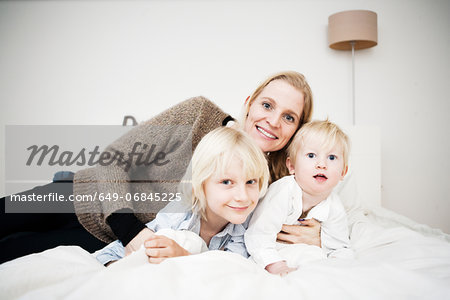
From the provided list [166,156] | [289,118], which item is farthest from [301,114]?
[166,156]

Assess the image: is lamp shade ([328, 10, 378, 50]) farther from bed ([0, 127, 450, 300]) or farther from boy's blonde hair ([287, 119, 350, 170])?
bed ([0, 127, 450, 300])

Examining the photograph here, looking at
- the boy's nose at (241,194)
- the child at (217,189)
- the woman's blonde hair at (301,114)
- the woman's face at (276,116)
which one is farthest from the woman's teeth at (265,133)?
the boy's nose at (241,194)

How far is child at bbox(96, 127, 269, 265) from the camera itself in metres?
0.87

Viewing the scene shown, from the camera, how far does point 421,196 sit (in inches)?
107

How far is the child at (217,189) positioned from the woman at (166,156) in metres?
0.10

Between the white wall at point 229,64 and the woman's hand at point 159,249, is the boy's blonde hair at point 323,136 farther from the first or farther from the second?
the white wall at point 229,64

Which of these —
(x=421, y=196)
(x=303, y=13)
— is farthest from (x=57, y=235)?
(x=421, y=196)

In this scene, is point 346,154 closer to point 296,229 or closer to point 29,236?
point 296,229

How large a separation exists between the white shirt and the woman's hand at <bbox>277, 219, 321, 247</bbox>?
0.03 m

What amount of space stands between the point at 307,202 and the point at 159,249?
582mm

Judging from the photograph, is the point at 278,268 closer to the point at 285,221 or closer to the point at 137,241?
the point at 285,221

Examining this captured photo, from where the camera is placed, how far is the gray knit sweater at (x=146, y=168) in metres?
1.03

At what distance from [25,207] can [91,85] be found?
149 cm

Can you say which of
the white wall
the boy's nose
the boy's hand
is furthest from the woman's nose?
the white wall
